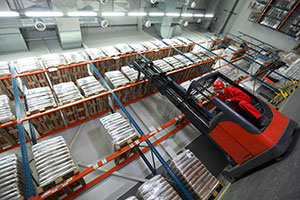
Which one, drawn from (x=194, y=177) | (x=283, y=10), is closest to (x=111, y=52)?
(x=194, y=177)

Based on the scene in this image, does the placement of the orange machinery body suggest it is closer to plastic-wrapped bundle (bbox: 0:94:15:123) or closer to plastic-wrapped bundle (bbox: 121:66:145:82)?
plastic-wrapped bundle (bbox: 121:66:145:82)

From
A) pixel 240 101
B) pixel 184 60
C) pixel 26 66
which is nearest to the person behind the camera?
pixel 240 101

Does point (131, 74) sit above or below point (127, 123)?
above

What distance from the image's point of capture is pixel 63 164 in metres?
3.64

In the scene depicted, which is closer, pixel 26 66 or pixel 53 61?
pixel 26 66

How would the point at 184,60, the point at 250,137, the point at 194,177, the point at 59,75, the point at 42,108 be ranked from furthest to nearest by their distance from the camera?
the point at 184,60, the point at 59,75, the point at 42,108, the point at 194,177, the point at 250,137

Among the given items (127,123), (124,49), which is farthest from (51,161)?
(124,49)

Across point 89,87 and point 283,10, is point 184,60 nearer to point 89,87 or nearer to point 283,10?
point 89,87

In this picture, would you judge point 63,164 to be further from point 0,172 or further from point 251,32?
point 251,32

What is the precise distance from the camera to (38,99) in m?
5.00

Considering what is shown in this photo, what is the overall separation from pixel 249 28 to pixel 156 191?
830 inches

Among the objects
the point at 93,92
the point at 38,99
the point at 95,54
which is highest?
the point at 95,54

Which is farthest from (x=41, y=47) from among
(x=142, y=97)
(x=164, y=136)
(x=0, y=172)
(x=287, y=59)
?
(x=287, y=59)

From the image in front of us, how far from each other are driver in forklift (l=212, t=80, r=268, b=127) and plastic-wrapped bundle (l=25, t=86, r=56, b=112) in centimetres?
603
